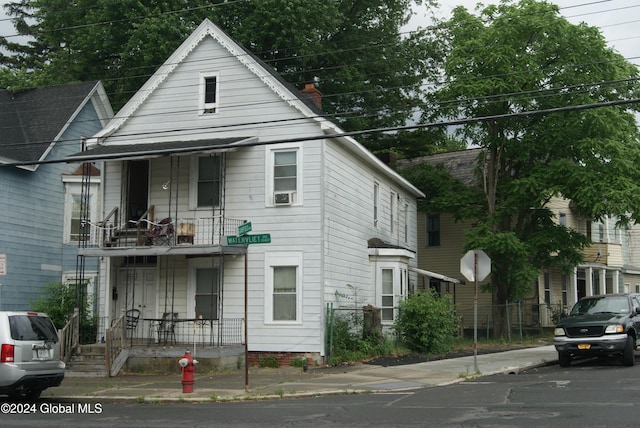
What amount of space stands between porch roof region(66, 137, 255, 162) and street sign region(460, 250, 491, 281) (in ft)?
21.6

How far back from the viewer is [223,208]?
68.2 feet

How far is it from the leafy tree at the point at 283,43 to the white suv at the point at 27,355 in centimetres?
1762

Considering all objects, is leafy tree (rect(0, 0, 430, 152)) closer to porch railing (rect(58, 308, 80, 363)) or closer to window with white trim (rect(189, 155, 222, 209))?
window with white trim (rect(189, 155, 222, 209))

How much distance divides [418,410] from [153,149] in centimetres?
1176

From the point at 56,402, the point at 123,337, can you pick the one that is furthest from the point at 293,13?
the point at 56,402

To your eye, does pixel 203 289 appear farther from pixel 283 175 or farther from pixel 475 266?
pixel 475 266

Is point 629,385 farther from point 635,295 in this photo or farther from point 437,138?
point 437,138

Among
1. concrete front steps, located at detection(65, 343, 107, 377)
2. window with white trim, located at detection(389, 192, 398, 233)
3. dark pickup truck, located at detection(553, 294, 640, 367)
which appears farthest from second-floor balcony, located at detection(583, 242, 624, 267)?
concrete front steps, located at detection(65, 343, 107, 377)

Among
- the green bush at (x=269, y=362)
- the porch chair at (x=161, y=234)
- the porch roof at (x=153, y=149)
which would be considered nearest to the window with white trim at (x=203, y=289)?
the porch chair at (x=161, y=234)

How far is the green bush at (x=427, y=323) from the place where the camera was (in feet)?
73.3

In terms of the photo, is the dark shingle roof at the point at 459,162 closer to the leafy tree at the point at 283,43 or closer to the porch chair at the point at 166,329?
the leafy tree at the point at 283,43

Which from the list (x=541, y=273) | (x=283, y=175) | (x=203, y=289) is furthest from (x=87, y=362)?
(x=541, y=273)

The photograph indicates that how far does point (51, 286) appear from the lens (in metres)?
25.6

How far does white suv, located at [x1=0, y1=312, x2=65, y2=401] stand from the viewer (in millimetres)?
13320
